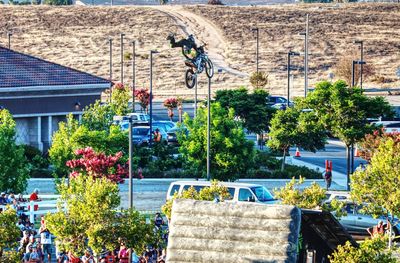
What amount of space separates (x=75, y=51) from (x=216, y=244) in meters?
115

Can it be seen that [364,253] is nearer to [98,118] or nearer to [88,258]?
[88,258]

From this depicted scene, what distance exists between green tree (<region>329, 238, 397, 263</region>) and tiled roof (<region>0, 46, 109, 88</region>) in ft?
134

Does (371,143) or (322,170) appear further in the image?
(322,170)

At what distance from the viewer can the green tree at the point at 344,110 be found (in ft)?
168

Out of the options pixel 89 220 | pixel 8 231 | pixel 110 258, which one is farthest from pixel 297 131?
pixel 8 231

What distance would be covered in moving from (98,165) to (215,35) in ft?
313

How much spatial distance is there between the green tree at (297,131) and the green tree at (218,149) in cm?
523

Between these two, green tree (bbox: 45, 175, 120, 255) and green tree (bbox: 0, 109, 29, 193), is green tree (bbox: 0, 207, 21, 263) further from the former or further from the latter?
green tree (bbox: 0, 109, 29, 193)

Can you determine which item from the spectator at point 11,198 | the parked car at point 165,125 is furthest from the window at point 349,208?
the parked car at point 165,125

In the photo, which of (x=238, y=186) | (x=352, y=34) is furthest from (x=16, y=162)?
(x=352, y=34)

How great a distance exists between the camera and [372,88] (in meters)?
108

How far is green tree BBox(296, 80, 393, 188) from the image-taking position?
51.3m

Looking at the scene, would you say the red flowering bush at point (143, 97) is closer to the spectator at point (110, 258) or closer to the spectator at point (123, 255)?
the spectator at point (110, 258)

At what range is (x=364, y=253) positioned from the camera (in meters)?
20.5
